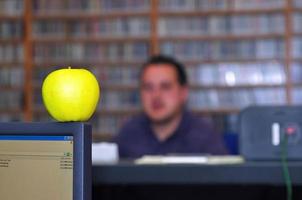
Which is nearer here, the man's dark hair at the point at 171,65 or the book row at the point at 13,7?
the man's dark hair at the point at 171,65

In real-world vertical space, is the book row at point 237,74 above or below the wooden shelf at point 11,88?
above

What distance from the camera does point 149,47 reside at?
4551 millimetres

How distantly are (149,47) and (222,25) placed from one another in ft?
2.07

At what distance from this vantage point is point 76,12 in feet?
15.2

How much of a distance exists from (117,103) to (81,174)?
389 cm

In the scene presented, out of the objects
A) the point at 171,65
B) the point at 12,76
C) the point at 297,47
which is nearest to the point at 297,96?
the point at 297,47

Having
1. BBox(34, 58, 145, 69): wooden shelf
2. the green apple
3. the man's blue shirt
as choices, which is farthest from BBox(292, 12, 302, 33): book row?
the green apple

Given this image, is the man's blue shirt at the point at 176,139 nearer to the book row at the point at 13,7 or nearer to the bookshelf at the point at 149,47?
the bookshelf at the point at 149,47

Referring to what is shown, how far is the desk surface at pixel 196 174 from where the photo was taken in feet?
4.27

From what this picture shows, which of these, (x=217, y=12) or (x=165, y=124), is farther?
(x=217, y=12)

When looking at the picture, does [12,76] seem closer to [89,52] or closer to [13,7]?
[13,7]

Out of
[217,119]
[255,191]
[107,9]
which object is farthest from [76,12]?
[255,191]

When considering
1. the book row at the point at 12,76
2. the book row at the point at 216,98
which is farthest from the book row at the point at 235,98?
the book row at the point at 12,76

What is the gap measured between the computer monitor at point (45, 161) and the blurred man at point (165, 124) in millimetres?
1373
